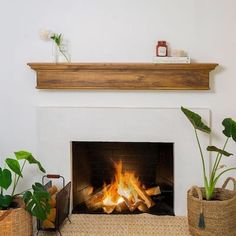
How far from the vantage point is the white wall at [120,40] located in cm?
258

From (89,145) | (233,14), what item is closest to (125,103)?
(89,145)

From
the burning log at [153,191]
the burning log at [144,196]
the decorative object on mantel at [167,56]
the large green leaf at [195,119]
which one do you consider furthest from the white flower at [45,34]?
the burning log at [153,191]

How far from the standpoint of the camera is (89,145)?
9.58ft

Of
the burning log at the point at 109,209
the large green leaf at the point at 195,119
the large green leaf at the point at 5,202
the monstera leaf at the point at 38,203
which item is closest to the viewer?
the monstera leaf at the point at 38,203

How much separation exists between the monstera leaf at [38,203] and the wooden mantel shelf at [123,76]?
0.84 m

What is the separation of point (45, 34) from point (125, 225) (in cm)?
154

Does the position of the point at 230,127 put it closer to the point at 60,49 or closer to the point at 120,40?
the point at 120,40

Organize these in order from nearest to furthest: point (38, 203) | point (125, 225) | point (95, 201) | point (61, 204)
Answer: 1. point (38, 203)
2. point (61, 204)
3. point (125, 225)
4. point (95, 201)

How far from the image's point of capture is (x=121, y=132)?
2660mm

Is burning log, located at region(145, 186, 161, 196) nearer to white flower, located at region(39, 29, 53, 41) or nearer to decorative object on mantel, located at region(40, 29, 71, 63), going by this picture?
decorative object on mantel, located at region(40, 29, 71, 63)

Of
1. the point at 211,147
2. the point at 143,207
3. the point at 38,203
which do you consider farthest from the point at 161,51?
the point at 38,203

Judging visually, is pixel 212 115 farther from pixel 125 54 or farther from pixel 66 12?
pixel 66 12

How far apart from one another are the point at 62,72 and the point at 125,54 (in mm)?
499

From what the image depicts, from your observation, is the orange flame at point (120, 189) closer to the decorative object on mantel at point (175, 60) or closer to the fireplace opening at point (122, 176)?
the fireplace opening at point (122, 176)
